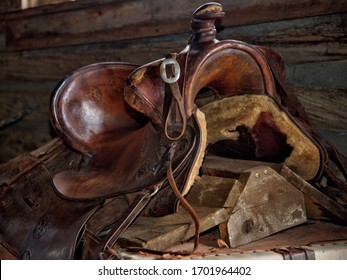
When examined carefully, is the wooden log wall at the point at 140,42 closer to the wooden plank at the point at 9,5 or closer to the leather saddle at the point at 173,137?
the wooden plank at the point at 9,5

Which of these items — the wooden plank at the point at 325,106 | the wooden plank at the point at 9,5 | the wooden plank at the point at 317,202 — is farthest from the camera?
the wooden plank at the point at 9,5

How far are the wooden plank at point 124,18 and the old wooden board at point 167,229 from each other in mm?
909

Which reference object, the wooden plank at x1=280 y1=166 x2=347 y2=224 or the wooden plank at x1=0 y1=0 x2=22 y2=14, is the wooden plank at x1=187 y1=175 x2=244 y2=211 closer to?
the wooden plank at x1=280 y1=166 x2=347 y2=224

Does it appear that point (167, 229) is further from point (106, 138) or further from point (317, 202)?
point (106, 138)

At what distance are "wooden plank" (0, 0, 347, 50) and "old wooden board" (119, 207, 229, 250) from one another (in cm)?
91

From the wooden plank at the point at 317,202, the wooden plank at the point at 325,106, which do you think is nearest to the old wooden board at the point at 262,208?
the wooden plank at the point at 317,202

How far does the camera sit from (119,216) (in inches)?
54.2

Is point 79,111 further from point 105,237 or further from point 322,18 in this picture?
point 322,18

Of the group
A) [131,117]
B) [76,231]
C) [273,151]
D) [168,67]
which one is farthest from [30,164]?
[273,151]

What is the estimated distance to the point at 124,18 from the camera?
2674 millimetres

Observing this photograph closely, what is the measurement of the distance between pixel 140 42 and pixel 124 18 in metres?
0.16

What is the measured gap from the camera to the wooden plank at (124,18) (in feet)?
6.56

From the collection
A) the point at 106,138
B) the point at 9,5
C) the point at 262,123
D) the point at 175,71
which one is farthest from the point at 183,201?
the point at 9,5

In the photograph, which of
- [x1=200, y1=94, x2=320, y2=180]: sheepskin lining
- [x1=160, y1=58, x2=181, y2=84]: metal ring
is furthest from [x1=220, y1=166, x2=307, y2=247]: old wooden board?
[x1=160, y1=58, x2=181, y2=84]: metal ring
